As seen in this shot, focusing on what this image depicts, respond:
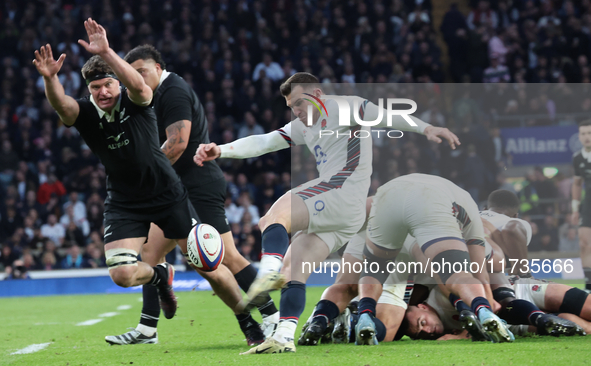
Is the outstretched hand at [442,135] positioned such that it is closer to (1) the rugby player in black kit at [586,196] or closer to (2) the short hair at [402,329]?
(2) the short hair at [402,329]

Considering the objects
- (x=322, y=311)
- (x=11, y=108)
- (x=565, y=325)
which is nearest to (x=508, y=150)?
(x=565, y=325)

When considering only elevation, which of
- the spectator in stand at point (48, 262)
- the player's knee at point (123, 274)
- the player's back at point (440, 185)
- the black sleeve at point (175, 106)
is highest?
the black sleeve at point (175, 106)

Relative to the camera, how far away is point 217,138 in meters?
16.0

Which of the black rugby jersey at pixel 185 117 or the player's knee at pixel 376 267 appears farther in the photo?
the black rugby jersey at pixel 185 117

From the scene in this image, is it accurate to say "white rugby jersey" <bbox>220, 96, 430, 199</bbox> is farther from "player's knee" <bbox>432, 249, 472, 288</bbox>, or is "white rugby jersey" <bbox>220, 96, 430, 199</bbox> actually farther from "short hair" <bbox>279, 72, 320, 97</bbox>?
"player's knee" <bbox>432, 249, 472, 288</bbox>

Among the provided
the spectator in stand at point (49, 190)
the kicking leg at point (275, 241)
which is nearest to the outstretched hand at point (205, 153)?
the kicking leg at point (275, 241)

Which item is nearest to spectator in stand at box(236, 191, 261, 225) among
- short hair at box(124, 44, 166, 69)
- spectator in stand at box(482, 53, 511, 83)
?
spectator in stand at box(482, 53, 511, 83)

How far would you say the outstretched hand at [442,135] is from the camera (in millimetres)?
4949

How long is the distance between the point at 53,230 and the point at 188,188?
394 inches

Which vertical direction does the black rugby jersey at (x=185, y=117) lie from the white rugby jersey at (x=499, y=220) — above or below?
above

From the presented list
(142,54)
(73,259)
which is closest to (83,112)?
(142,54)

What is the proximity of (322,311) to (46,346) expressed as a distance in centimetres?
229

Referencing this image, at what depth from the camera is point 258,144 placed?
18.5ft

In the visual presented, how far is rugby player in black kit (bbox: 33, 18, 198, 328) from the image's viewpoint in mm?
4965
